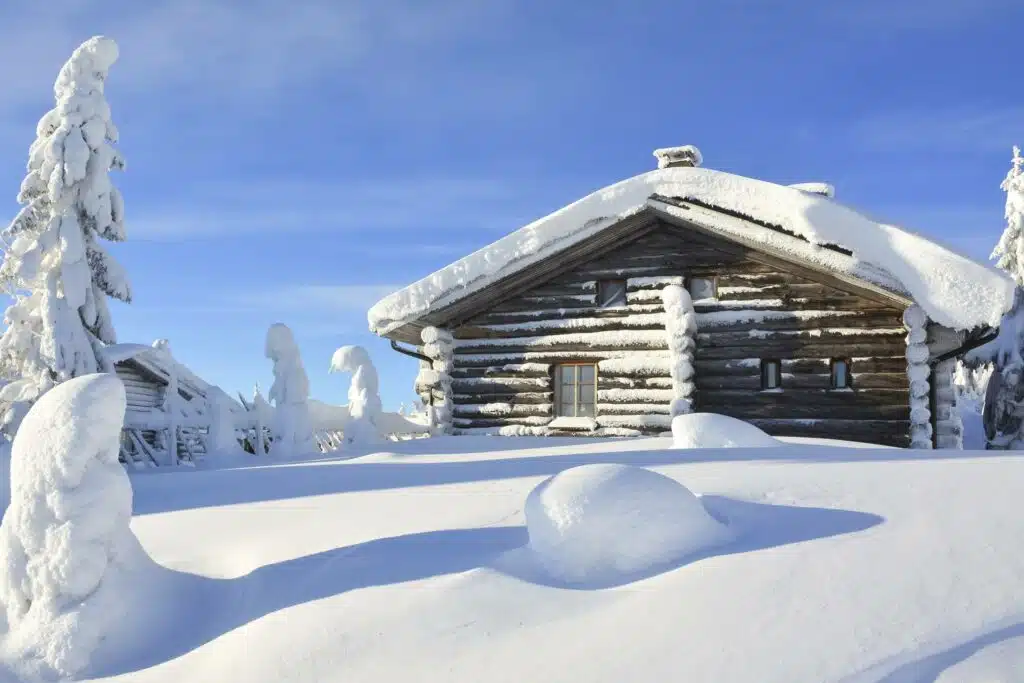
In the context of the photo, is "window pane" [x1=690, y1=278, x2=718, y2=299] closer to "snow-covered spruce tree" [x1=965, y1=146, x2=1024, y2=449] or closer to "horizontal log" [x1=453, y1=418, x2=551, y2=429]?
"horizontal log" [x1=453, y1=418, x2=551, y2=429]

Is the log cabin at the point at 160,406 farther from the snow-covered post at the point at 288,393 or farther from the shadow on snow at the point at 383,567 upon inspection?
the shadow on snow at the point at 383,567

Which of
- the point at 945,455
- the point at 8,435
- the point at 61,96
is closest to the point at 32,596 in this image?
the point at 945,455

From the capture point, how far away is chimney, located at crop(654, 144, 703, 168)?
14688 millimetres

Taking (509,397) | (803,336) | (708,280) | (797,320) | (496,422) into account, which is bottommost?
(496,422)

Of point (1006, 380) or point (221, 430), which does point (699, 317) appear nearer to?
point (1006, 380)

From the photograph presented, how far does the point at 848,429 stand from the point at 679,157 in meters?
5.44

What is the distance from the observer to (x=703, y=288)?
13836 millimetres

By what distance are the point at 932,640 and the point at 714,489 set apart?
2.34 meters

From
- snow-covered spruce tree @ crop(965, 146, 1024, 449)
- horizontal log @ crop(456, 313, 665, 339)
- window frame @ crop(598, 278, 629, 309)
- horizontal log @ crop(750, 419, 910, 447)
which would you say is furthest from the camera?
snow-covered spruce tree @ crop(965, 146, 1024, 449)

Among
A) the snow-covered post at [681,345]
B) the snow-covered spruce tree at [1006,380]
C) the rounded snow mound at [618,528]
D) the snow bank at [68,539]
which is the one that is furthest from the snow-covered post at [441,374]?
the snow-covered spruce tree at [1006,380]

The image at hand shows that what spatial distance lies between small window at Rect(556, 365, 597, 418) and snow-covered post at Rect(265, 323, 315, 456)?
33.2ft

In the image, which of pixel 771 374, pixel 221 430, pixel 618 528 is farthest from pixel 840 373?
pixel 221 430


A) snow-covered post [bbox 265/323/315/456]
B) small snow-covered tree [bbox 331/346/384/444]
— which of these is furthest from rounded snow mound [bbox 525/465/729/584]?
small snow-covered tree [bbox 331/346/384/444]

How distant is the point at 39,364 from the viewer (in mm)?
18891
